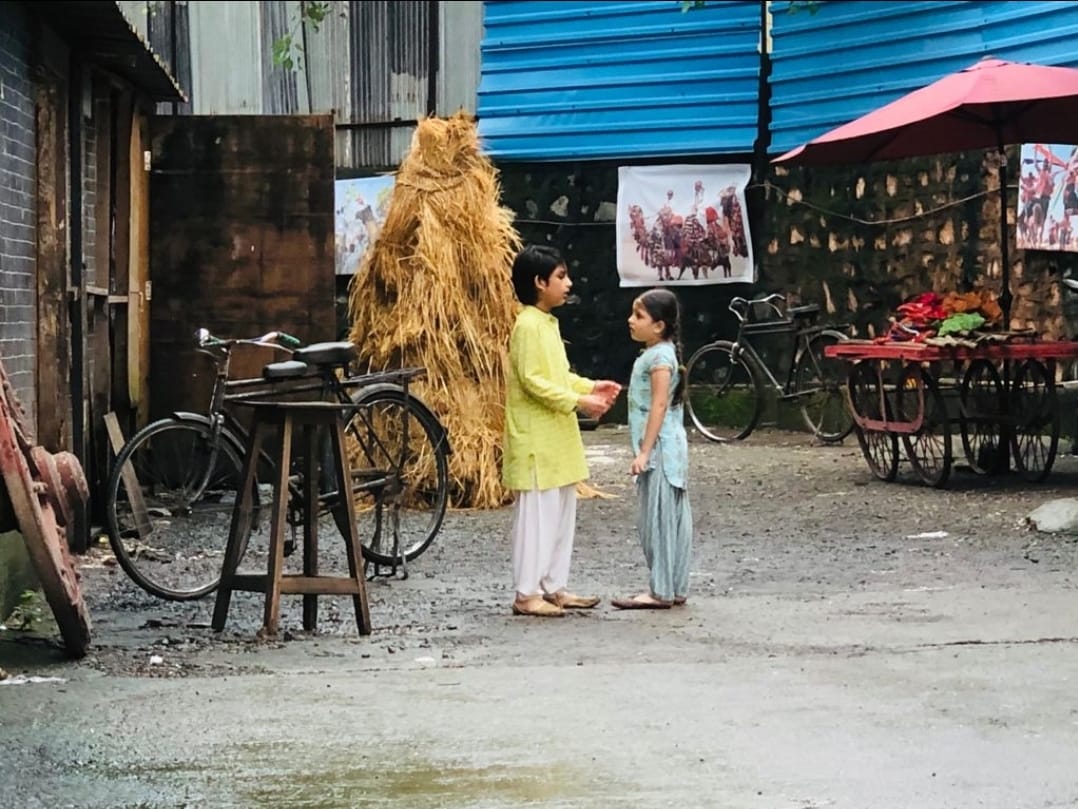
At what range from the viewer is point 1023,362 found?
12141mm

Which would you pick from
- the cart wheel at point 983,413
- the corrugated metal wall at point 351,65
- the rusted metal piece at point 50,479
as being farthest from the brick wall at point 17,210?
the corrugated metal wall at point 351,65

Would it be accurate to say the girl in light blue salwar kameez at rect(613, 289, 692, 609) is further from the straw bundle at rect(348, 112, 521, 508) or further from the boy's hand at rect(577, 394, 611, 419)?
the straw bundle at rect(348, 112, 521, 508)

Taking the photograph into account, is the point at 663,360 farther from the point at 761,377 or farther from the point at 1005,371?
the point at 761,377

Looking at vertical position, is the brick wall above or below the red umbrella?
below

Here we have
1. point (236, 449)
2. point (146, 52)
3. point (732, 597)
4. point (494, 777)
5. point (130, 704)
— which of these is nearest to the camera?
point (494, 777)

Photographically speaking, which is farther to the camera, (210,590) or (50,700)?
(210,590)

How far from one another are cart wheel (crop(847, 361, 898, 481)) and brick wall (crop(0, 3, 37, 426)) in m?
5.84

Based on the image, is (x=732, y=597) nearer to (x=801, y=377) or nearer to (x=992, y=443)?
→ (x=992, y=443)

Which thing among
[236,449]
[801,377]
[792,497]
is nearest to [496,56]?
[801,377]

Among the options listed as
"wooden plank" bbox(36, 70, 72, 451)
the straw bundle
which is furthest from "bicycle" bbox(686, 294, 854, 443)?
"wooden plank" bbox(36, 70, 72, 451)

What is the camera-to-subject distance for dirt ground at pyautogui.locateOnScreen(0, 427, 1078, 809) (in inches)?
189

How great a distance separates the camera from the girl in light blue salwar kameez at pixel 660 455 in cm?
776

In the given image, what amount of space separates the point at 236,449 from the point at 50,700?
2.98m

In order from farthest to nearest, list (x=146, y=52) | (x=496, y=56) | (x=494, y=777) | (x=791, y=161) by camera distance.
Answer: (x=496, y=56)
(x=791, y=161)
(x=146, y=52)
(x=494, y=777)
